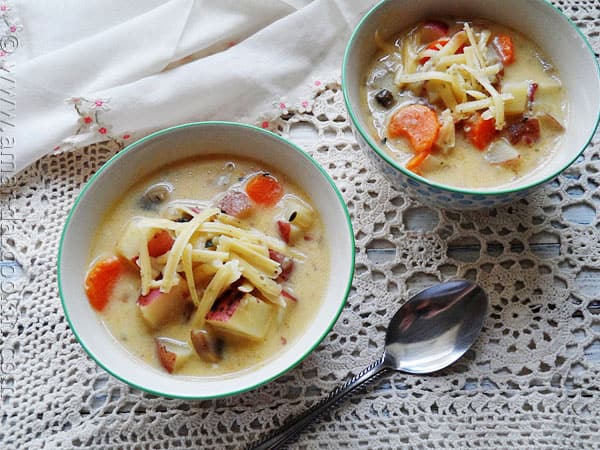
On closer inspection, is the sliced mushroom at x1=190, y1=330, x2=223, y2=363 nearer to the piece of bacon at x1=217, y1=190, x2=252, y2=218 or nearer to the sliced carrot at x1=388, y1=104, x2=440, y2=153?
the piece of bacon at x1=217, y1=190, x2=252, y2=218

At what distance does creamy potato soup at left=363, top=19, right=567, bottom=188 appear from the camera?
7.36 feet

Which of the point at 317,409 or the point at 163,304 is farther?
the point at 317,409

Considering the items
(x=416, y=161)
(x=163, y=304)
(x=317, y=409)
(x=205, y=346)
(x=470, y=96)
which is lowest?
(x=317, y=409)

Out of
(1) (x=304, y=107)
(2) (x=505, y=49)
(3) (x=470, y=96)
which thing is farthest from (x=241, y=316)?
(2) (x=505, y=49)

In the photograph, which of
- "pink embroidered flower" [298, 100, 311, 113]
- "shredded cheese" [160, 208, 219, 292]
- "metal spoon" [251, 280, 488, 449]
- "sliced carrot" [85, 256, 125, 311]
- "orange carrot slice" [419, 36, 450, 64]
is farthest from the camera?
"pink embroidered flower" [298, 100, 311, 113]

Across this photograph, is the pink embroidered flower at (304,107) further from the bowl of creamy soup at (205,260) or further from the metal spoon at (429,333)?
the metal spoon at (429,333)

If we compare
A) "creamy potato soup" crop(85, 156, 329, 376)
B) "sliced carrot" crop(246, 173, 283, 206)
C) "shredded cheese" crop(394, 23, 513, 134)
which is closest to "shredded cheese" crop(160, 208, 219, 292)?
"creamy potato soup" crop(85, 156, 329, 376)

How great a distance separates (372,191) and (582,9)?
966 millimetres

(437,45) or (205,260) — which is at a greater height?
(437,45)

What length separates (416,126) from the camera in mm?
2256

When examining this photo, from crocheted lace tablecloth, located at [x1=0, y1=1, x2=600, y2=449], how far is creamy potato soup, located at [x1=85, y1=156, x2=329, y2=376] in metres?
0.21

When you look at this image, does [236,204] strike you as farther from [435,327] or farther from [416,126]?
[435,327]

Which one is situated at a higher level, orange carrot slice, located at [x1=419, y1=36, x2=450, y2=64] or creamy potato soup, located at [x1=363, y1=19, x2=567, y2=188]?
orange carrot slice, located at [x1=419, y1=36, x2=450, y2=64]

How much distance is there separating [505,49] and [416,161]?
50 centimetres
